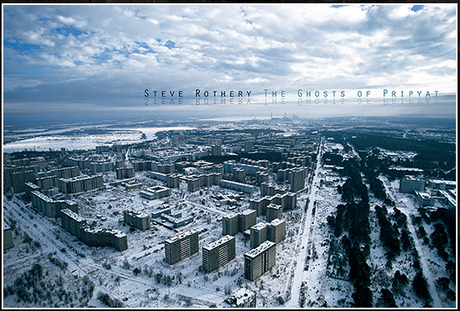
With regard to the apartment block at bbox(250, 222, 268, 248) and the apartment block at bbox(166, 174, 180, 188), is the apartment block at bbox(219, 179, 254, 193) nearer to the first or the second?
the apartment block at bbox(166, 174, 180, 188)

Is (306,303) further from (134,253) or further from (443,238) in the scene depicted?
(443,238)

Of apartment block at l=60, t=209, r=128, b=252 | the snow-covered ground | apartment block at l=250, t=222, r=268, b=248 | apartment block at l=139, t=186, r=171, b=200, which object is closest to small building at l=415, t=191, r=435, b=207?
apartment block at l=250, t=222, r=268, b=248

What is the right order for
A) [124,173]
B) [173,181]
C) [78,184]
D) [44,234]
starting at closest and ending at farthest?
[44,234] < [78,184] < [173,181] < [124,173]

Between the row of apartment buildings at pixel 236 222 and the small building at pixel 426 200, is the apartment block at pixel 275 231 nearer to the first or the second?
the row of apartment buildings at pixel 236 222

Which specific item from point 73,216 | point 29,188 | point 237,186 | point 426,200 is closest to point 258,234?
point 73,216

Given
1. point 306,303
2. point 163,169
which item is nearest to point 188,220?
→ point 306,303

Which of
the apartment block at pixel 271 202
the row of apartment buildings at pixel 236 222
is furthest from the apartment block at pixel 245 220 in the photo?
the apartment block at pixel 271 202

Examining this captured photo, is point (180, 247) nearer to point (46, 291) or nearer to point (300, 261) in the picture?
point (46, 291)
